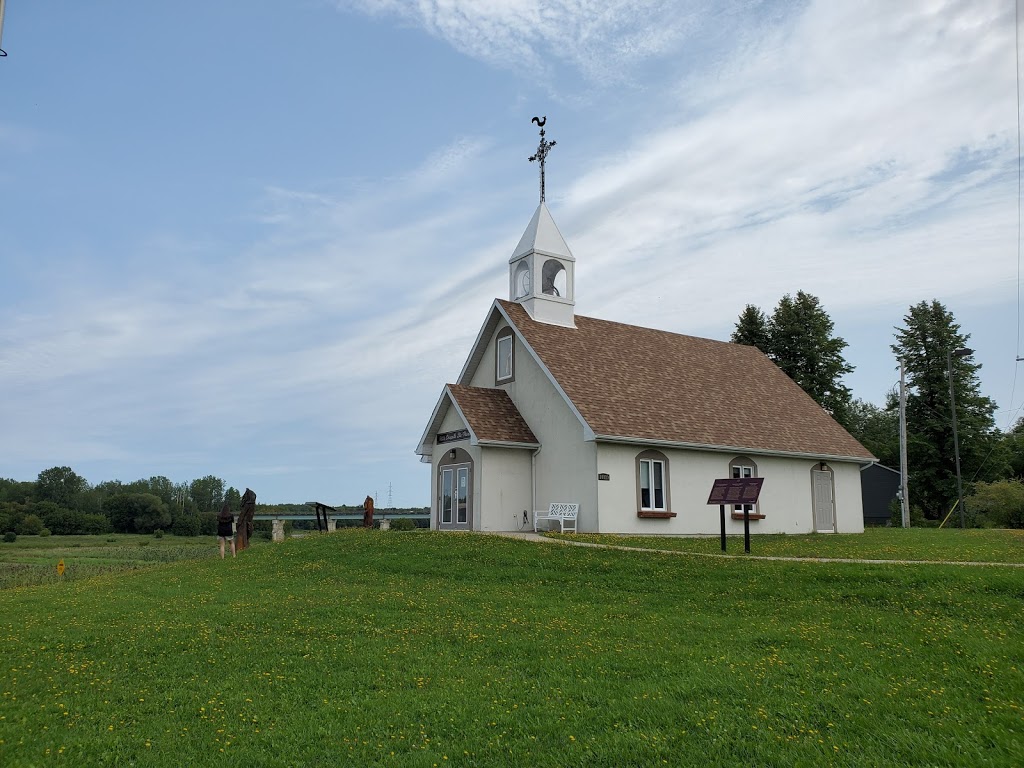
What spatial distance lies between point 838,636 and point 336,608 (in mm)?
8286

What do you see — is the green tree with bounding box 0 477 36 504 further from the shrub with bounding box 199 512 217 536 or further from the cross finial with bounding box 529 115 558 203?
the cross finial with bounding box 529 115 558 203

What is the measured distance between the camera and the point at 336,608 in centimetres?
1461

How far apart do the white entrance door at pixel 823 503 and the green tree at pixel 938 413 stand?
26.8m

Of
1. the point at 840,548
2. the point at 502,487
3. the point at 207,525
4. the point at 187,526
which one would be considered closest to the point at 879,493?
the point at 840,548

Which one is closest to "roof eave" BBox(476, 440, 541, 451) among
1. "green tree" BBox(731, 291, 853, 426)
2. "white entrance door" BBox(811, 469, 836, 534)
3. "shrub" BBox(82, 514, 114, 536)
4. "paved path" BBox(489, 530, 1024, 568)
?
"paved path" BBox(489, 530, 1024, 568)

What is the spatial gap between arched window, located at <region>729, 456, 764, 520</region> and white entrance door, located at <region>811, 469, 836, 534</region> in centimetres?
354

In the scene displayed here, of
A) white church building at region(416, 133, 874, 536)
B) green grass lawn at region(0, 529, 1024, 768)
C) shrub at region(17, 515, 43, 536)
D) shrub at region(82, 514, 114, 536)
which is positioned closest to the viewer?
green grass lawn at region(0, 529, 1024, 768)

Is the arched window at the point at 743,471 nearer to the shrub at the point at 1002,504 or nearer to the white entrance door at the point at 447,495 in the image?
the white entrance door at the point at 447,495

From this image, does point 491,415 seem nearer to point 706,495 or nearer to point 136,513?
point 706,495

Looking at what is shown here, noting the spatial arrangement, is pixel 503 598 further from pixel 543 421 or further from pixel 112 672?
pixel 543 421

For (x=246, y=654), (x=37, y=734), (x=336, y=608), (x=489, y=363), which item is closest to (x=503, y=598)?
(x=336, y=608)

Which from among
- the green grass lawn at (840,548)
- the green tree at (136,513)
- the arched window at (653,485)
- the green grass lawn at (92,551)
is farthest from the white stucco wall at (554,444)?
the green tree at (136,513)

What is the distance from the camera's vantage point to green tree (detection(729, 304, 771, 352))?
56.1 meters

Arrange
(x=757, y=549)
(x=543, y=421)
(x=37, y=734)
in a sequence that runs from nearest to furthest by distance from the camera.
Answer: (x=37, y=734) < (x=757, y=549) < (x=543, y=421)
